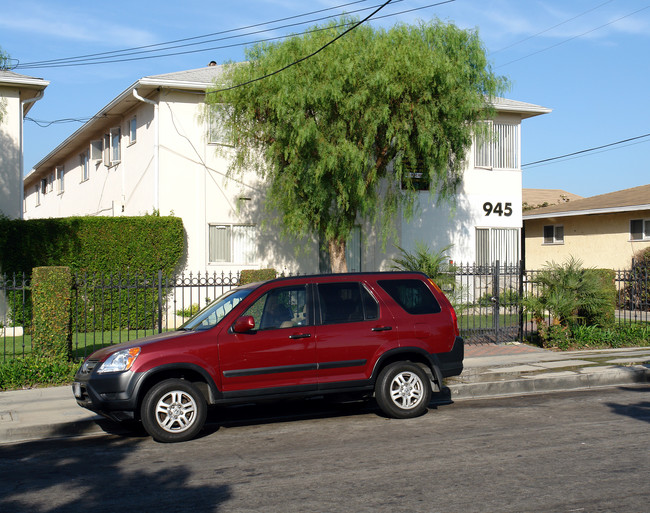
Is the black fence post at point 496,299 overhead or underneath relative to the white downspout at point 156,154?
underneath

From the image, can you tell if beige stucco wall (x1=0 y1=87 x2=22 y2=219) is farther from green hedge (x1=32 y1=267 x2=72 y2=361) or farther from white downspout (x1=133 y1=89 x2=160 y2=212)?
green hedge (x1=32 y1=267 x2=72 y2=361)

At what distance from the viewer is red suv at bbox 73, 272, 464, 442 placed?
7.89 meters

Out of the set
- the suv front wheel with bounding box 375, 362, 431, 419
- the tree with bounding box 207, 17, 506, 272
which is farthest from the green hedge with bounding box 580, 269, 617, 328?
the suv front wheel with bounding box 375, 362, 431, 419

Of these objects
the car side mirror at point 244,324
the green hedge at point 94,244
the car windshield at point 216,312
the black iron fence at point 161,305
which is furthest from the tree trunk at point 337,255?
Result: the car side mirror at point 244,324

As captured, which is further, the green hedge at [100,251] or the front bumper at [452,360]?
the green hedge at [100,251]

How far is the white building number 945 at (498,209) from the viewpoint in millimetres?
24375

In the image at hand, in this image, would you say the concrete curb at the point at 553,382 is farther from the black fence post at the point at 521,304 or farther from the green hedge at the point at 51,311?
the green hedge at the point at 51,311

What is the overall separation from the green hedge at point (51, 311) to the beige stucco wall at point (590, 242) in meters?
18.3

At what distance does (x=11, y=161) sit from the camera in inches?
803

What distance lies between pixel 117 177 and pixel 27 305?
6918mm

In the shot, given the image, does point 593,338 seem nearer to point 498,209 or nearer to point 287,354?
point 287,354

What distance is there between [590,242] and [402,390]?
21224 mm

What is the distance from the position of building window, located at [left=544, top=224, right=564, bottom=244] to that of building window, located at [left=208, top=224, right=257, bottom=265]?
14.2 m

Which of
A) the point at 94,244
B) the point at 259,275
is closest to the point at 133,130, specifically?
the point at 94,244
